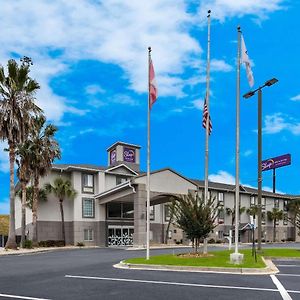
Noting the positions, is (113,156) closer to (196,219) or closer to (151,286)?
(196,219)

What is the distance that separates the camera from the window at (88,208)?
50625mm

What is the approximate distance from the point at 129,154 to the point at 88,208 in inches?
422

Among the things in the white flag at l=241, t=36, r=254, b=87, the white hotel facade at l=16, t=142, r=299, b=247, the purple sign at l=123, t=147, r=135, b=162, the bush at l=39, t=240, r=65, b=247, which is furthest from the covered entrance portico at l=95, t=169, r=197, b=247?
the white flag at l=241, t=36, r=254, b=87

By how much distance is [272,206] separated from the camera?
76750 millimetres

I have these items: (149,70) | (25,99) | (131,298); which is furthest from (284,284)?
(25,99)

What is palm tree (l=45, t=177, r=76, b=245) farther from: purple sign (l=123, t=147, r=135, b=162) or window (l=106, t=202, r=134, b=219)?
purple sign (l=123, t=147, r=135, b=162)

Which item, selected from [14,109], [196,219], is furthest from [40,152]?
[196,219]

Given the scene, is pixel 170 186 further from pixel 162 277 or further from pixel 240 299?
pixel 240 299

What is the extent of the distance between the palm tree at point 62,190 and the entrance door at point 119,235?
6.10 m

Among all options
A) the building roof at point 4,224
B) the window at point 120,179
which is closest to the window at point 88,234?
the window at point 120,179

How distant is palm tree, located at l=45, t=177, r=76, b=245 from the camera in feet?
159

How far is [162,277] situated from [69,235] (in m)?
36.0

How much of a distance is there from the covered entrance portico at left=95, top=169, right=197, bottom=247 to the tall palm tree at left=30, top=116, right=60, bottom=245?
7.88 meters

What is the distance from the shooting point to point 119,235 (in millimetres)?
53781
